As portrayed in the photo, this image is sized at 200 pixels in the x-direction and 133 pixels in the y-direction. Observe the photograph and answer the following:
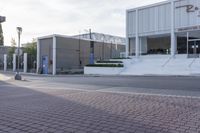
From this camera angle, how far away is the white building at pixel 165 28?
40.5 meters

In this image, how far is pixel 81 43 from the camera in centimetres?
5012

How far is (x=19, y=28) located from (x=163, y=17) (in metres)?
22.1

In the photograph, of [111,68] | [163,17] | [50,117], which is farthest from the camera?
[163,17]

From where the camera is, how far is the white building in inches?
1593

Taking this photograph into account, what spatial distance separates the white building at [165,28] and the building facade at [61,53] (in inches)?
305

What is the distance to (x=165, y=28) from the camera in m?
43.1

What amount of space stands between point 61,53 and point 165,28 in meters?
16.1

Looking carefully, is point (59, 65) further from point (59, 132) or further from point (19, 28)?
point (59, 132)

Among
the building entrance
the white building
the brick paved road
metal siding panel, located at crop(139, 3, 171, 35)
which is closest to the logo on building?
the white building

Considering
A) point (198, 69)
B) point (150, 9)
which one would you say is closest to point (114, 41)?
point (150, 9)

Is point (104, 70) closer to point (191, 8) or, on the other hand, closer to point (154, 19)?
point (154, 19)

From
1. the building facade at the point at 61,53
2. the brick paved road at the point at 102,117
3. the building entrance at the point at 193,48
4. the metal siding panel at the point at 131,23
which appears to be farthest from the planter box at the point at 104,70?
the brick paved road at the point at 102,117

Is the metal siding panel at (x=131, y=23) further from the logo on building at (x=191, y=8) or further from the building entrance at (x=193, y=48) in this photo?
the building entrance at (x=193, y=48)

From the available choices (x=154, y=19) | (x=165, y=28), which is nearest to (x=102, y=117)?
(x=165, y=28)
